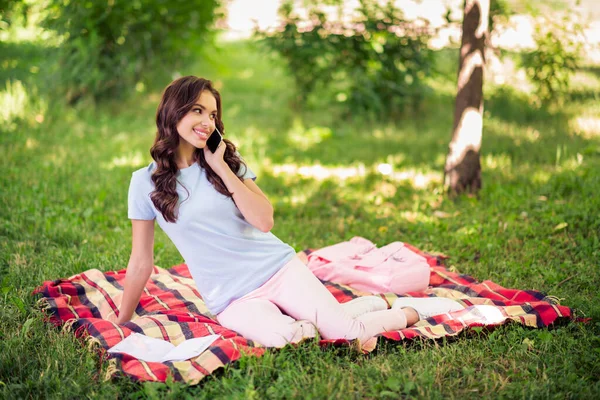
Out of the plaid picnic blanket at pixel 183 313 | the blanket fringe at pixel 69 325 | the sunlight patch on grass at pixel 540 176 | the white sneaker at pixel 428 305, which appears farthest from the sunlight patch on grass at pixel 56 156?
the sunlight patch on grass at pixel 540 176

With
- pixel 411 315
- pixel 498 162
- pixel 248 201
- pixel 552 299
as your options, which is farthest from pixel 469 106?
pixel 248 201

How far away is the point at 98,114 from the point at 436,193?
5536 millimetres

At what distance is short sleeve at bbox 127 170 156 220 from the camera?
331 centimetres

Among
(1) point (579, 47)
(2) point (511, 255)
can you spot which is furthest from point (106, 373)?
(1) point (579, 47)

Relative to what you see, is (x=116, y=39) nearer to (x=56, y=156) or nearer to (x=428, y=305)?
(x=56, y=156)

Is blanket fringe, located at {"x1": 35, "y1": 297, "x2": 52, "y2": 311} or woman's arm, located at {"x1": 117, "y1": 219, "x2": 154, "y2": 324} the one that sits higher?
woman's arm, located at {"x1": 117, "y1": 219, "x2": 154, "y2": 324}

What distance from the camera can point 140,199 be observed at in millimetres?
3307

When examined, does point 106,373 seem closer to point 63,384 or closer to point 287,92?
point 63,384

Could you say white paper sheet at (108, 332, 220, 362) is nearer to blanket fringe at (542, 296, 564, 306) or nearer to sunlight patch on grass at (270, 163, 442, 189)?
blanket fringe at (542, 296, 564, 306)

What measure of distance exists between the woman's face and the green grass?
121 cm

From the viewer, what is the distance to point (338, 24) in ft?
27.8

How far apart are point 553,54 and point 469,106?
3.14m

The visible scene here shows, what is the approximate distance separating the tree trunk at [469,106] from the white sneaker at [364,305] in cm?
250

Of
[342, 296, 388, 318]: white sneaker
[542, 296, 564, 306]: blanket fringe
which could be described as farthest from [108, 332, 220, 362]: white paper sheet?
[542, 296, 564, 306]: blanket fringe
